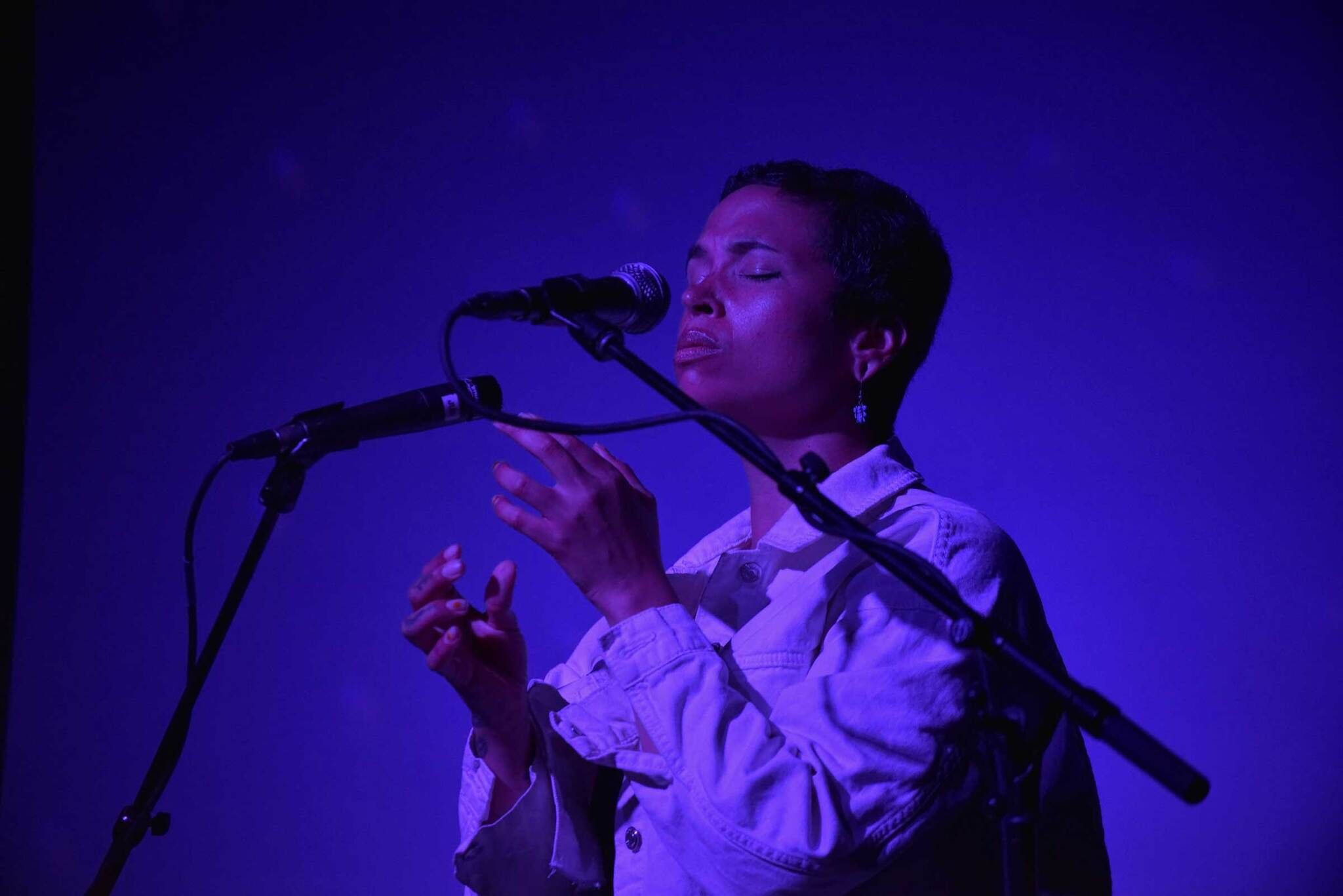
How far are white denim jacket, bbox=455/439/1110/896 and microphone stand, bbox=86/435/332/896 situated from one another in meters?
0.42

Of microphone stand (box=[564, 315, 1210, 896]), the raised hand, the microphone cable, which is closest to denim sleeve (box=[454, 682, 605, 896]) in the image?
the raised hand

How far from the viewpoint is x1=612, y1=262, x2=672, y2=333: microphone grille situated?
1.26 meters

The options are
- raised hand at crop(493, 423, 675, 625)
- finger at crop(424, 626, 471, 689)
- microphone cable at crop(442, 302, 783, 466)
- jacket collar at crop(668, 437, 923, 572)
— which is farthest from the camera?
jacket collar at crop(668, 437, 923, 572)

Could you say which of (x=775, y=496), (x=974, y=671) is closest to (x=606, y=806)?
(x=775, y=496)

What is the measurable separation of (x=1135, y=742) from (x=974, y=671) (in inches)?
16.1

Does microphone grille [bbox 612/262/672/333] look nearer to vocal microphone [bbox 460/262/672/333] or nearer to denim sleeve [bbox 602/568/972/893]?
vocal microphone [bbox 460/262/672/333]

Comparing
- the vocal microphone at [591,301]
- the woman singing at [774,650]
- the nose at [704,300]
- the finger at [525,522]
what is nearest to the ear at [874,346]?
the woman singing at [774,650]

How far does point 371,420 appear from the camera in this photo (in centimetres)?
127

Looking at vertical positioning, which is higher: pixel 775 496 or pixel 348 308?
pixel 348 308

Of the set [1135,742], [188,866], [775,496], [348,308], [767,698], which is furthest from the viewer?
[348,308]

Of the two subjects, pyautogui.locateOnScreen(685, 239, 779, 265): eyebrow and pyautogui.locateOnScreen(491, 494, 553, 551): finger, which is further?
pyautogui.locateOnScreen(685, 239, 779, 265): eyebrow

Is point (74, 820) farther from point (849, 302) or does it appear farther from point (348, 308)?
point (849, 302)

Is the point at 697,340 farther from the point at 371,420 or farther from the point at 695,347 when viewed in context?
the point at 371,420

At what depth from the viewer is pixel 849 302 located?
1648 mm
